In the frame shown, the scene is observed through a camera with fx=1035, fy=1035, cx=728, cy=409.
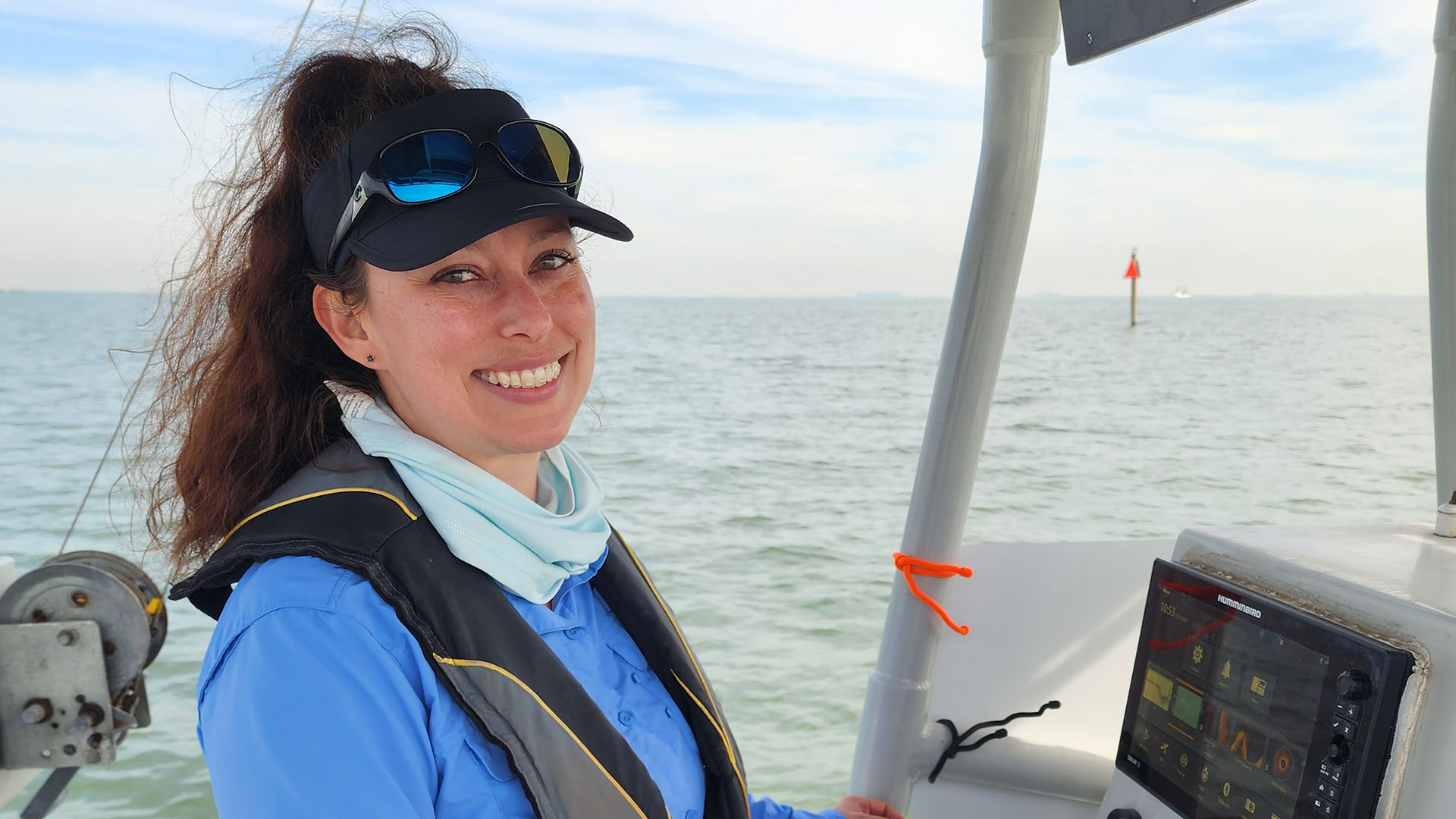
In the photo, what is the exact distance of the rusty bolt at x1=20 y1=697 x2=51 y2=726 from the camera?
1.73m

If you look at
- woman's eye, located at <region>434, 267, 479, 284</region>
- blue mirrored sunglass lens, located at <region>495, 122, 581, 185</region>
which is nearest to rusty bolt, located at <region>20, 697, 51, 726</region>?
woman's eye, located at <region>434, 267, 479, 284</region>

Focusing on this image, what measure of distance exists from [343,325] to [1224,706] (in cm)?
117

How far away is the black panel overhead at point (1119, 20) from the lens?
1.32 metres

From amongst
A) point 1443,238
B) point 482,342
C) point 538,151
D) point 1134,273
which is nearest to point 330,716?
point 482,342

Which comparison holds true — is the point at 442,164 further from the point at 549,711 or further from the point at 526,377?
the point at 549,711

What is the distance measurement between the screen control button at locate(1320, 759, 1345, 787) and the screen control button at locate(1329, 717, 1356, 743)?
33mm

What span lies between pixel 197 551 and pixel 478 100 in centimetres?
66

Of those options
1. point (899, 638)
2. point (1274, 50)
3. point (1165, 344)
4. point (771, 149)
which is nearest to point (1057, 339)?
point (1165, 344)

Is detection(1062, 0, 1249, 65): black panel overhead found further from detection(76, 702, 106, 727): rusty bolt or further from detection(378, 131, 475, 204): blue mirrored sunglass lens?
detection(76, 702, 106, 727): rusty bolt

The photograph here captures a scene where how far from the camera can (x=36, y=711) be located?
5.68 ft

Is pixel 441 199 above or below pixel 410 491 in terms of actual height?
above

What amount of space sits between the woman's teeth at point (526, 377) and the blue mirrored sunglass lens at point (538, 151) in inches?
8.8

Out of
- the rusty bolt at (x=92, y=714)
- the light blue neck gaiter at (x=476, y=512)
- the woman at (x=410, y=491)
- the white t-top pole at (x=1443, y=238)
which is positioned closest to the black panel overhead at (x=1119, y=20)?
the woman at (x=410, y=491)

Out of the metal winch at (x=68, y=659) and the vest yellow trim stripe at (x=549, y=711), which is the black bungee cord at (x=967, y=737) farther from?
the metal winch at (x=68, y=659)
